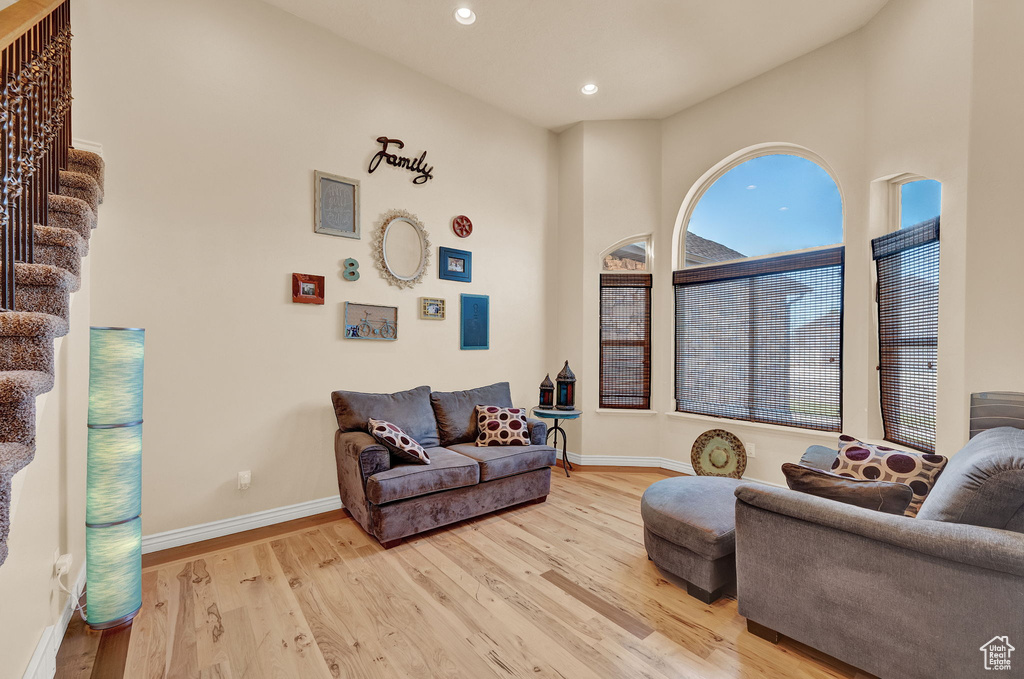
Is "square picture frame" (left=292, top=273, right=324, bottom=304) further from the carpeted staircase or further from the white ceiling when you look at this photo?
the white ceiling

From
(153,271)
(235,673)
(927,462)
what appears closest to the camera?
(235,673)

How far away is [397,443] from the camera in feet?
9.41

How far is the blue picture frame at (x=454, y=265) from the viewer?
393 centimetres

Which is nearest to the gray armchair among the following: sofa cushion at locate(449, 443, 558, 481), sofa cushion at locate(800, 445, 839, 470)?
sofa cushion at locate(800, 445, 839, 470)

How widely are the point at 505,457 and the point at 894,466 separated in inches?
87.7

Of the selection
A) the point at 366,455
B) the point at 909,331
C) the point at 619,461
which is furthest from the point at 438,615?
the point at 909,331

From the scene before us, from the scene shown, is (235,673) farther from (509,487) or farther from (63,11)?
(63,11)

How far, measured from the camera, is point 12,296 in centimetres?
125

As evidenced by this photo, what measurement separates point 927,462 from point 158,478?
4.20 metres

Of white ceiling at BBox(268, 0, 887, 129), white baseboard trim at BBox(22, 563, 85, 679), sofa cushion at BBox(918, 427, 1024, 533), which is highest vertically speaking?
white ceiling at BBox(268, 0, 887, 129)

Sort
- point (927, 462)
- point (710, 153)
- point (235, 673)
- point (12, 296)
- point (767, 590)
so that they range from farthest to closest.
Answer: point (710, 153) → point (927, 462) → point (767, 590) → point (235, 673) → point (12, 296)

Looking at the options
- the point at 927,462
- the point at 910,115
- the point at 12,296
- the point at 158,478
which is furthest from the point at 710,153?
the point at 158,478

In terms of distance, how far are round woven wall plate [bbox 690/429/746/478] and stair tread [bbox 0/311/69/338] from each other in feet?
14.0

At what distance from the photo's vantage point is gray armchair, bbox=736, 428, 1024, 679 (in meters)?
1.39
